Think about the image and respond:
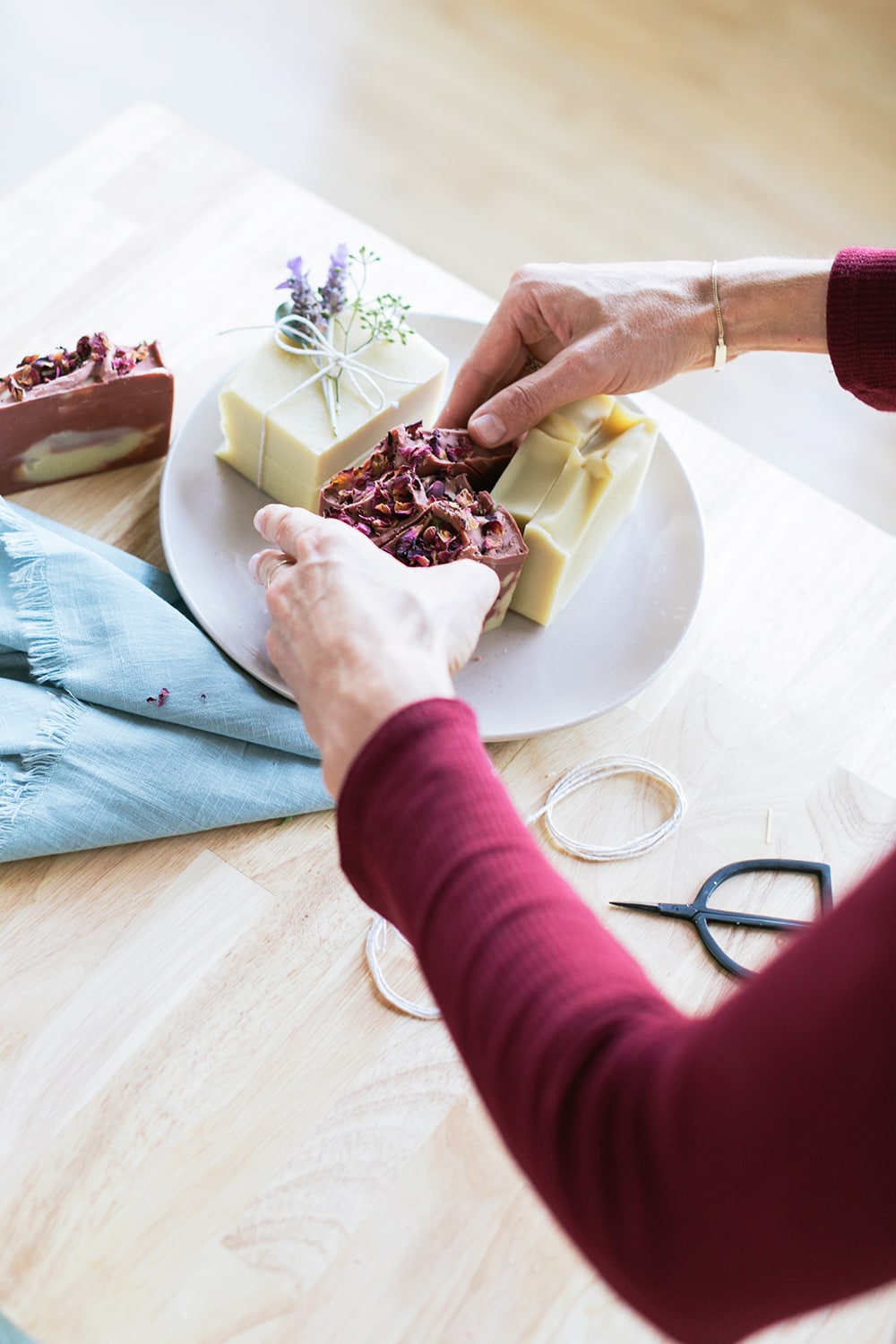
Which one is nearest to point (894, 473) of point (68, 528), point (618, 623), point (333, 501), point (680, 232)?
point (680, 232)

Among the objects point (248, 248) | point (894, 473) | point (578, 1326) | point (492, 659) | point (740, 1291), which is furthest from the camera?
point (894, 473)

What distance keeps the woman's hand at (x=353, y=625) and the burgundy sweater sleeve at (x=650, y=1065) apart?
48 millimetres

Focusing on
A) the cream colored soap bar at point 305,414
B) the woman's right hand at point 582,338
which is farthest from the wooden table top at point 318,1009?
the woman's right hand at point 582,338

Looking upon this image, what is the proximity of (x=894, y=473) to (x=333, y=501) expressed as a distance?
1.67 metres

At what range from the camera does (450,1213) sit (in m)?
0.90

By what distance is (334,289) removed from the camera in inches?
52.6

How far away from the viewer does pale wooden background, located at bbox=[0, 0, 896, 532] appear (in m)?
2.69

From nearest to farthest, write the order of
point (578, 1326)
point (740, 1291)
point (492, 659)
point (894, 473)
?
point (740, 1291)
point (578, 1326)
point (492, 659)
point (894, 473)

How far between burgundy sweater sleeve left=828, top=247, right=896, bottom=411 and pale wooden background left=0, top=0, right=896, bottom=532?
1.22 m

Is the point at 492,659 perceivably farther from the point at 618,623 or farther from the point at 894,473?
the point at 894,473

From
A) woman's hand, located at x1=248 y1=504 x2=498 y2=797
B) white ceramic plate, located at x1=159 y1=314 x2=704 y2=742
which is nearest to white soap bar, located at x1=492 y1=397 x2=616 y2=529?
white ceramic plate, located at x1=159 y1=314 x2=704 y2=742

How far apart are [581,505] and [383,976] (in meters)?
0.53

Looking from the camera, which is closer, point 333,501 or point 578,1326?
point 578,1326

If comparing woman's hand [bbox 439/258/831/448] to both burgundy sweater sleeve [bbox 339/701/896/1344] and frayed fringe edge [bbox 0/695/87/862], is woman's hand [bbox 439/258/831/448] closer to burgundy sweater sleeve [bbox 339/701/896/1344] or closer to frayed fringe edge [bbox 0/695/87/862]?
frayed fringe edge [bbox 0/695/87/862]
